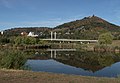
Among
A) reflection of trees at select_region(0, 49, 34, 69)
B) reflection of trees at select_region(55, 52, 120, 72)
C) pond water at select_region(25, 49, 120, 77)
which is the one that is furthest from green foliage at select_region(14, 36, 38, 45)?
reflection of trees at select_region(0, 49, 34, 69)

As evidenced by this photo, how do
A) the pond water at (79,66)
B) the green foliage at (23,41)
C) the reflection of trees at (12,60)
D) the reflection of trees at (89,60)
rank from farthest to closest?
the green foliage at (23,41) < the reflection of trees at (89,60) < the pond water at (79,66) < the reflection of trees at (12,60)

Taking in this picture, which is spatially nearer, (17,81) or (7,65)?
(17,81)

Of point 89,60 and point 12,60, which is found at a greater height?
point 12,60

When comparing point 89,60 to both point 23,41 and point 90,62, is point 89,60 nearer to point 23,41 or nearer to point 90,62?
point 90,62

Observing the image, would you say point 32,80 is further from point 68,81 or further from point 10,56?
point 10,56

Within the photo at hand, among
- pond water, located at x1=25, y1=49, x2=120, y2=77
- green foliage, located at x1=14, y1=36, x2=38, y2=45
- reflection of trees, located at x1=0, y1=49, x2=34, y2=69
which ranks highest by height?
green foliage, located at x1=14, y1=36, x2=38, y2=45

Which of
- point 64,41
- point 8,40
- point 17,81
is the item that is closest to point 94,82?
point 17,81

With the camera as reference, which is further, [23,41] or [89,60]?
[23,41]

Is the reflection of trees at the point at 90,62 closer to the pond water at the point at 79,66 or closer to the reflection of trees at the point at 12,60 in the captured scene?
the pond water at the point at 79,66

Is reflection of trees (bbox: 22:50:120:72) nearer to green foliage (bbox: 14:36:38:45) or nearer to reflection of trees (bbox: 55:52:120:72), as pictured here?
reflection of trees (bbox: 55:52:120:72)

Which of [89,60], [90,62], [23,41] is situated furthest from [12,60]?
[23,41]

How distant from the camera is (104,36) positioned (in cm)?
9231

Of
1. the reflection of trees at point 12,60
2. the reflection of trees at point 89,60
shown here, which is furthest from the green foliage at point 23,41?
the reflection of trees at point 12,60

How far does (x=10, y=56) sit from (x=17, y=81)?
7828 mm
